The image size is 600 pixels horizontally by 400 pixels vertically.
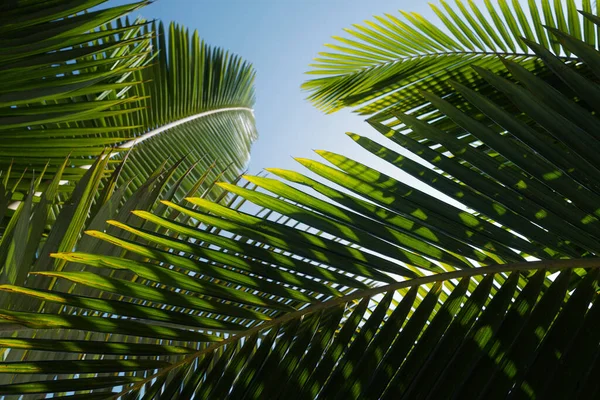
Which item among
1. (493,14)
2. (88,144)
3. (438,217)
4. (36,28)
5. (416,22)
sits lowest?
(438,217)

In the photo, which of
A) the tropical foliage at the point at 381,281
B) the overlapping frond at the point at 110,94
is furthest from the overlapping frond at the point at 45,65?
the tropical foliage at the point at 381,281

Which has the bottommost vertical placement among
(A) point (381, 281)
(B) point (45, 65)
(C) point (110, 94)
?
(A) point (381, 281)

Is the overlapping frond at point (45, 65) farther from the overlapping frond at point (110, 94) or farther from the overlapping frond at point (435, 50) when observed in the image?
the overlapping frond at point (435, 50)

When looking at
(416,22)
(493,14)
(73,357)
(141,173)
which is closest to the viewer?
(73,357)

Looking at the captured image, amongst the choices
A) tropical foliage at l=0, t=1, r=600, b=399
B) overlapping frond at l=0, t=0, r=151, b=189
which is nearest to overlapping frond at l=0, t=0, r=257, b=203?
overlapping frond at l=0, t=0, r=151, b=189

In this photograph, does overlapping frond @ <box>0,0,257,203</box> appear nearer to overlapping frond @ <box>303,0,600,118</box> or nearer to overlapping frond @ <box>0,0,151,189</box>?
overlapping frond @ <box>0,0,151,189</box>

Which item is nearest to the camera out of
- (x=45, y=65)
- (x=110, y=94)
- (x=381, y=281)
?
(x=381, y=281)

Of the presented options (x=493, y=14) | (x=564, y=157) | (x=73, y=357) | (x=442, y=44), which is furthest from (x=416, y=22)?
(x=73, y=357)

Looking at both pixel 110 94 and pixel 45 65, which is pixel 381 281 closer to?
pixel 45 65

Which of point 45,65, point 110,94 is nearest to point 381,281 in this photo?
point 45,65

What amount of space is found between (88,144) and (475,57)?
1.58 m

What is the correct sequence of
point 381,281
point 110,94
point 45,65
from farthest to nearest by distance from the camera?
point 110,94
point 45,65
point 381,281

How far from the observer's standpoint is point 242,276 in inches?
32.7

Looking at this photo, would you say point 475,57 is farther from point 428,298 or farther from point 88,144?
point 428,298
